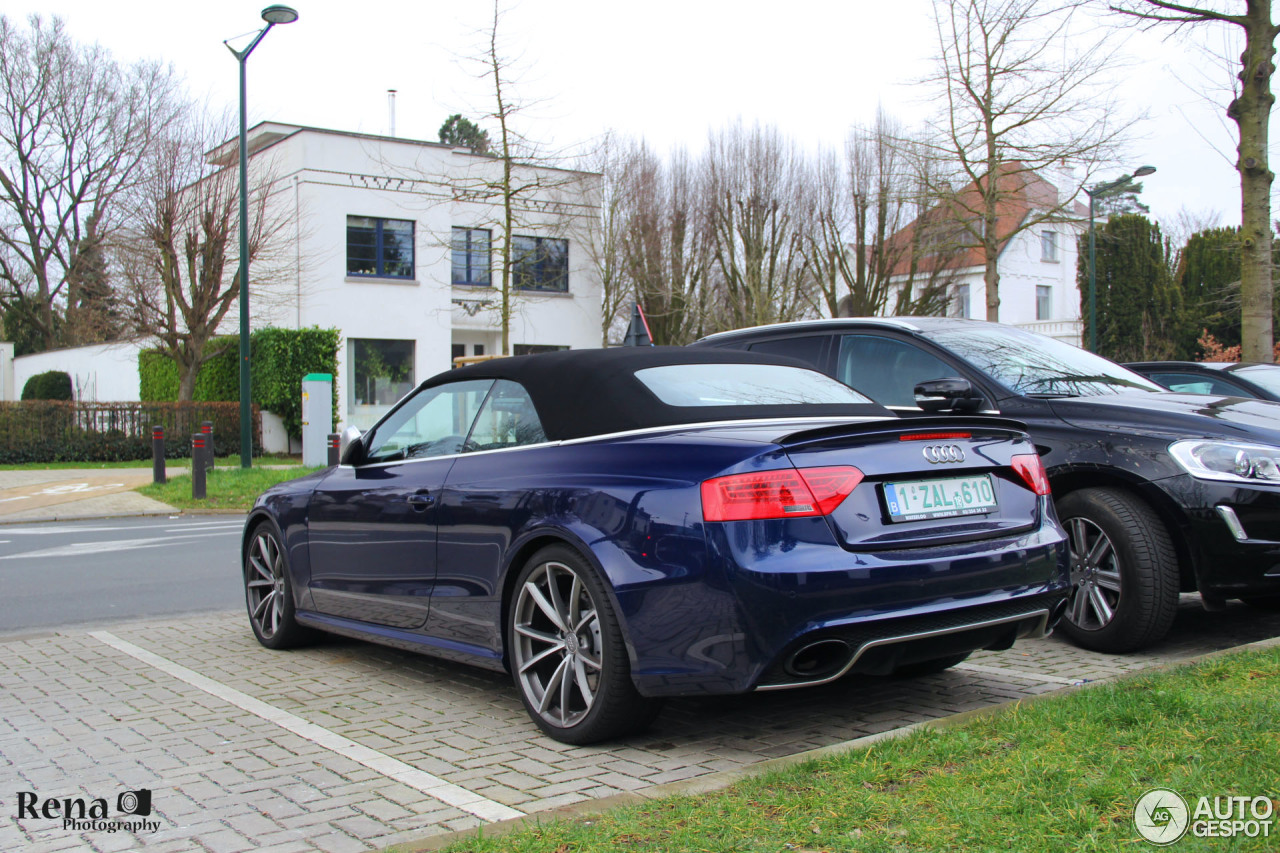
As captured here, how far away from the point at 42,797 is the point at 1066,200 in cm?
2276

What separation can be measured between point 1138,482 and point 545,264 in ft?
97.8

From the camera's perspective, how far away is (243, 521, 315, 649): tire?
6.13 meters

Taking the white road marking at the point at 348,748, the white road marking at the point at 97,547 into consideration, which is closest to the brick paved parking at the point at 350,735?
the white road marking at the point at 348,748

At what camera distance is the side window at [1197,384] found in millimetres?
8898

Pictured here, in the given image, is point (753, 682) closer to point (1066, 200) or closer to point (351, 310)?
point (1066, 200)

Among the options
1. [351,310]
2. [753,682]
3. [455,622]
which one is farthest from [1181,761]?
[351,310]

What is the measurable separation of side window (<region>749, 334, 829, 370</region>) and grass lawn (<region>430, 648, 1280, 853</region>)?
3.51m

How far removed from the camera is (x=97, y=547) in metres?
11.9

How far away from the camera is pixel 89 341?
42062 millimetres

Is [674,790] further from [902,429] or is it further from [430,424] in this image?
[430,424]

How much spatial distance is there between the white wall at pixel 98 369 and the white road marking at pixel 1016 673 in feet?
115

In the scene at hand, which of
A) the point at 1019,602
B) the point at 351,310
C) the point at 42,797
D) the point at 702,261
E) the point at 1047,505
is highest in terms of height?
the point at 702,261

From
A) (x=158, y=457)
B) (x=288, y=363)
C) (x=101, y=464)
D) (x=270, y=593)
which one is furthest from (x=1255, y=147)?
(x=101, y=464)

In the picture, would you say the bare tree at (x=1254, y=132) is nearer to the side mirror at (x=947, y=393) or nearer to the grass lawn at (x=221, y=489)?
the side mirror at (x=947, y=393)
